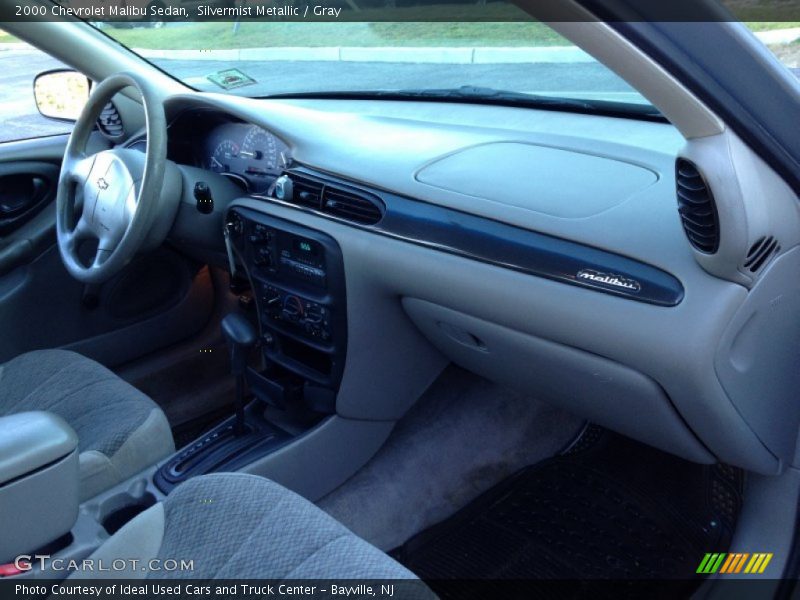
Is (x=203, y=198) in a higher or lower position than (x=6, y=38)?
lower

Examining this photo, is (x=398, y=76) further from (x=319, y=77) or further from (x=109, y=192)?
(x=109, y=192)

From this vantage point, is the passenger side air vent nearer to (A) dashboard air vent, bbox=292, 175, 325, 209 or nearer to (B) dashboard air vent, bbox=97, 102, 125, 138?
(A) dashboard air vent, bbox=292, 175, 325, 209

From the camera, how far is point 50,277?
8.91ft

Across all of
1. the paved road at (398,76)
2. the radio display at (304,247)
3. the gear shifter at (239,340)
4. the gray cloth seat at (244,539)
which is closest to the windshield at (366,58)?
the paved road at (398,76)

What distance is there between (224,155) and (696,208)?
1.56m

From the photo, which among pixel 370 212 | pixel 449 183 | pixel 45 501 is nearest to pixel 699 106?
pixel 449 183

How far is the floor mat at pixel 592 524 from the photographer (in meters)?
1.99

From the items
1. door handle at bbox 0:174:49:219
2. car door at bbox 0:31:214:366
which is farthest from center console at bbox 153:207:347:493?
door handle at bbox 0:174:49:219

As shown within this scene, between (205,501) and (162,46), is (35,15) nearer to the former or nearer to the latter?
(162,46)

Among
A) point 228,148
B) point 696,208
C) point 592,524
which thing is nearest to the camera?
point 696,208

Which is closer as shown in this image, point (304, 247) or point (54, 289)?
point (304, 247)

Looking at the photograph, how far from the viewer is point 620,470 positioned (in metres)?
2.24

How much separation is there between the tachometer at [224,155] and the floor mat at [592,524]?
1.19m

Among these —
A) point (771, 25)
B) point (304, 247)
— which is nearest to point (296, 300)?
point (304, 247)
